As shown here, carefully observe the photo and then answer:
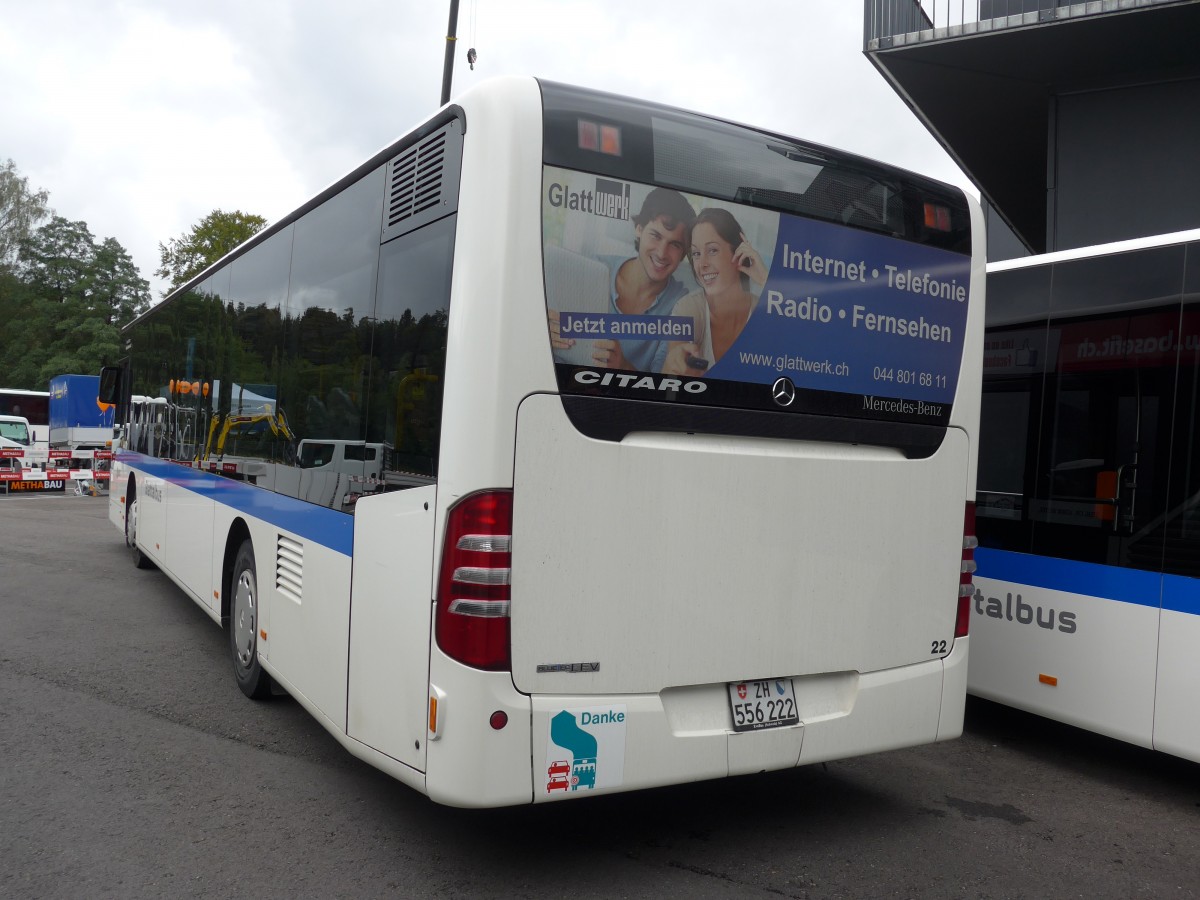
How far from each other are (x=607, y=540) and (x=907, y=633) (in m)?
1.61

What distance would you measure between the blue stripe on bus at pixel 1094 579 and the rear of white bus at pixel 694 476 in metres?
1.12

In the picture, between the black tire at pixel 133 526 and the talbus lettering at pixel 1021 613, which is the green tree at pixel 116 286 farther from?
the talbus lettering at pixel 1021 613

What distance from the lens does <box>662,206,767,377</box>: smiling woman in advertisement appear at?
388cm

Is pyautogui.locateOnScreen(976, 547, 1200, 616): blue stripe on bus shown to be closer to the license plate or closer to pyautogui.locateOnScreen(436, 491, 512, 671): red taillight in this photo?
the license plate

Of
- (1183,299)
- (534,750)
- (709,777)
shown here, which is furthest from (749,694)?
(1183,299)

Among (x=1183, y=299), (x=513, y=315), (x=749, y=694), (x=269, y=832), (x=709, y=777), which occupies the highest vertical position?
(x=1183, y=299)

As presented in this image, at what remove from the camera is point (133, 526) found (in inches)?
475

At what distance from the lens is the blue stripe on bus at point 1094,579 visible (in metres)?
5.04

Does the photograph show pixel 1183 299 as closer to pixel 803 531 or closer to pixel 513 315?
pixel 803 531

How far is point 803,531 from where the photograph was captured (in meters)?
4.22

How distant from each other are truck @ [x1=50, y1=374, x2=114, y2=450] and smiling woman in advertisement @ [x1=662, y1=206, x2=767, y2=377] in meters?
32.9

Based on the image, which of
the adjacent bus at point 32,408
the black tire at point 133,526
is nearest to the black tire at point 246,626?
the black tire at point 133,526

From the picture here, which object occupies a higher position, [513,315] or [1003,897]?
[513,315]

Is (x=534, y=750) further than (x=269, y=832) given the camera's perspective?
No
